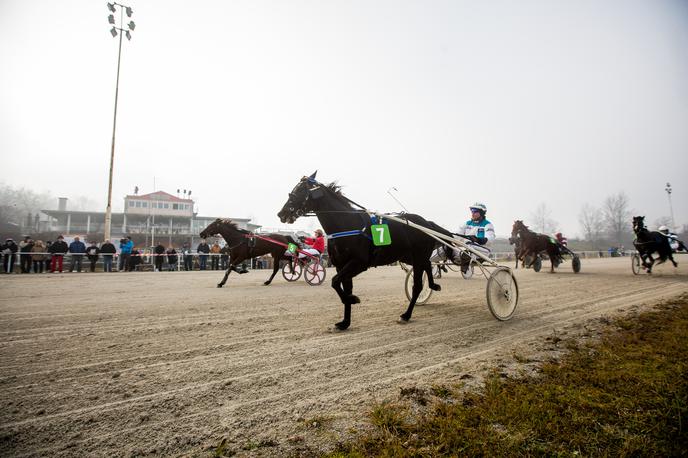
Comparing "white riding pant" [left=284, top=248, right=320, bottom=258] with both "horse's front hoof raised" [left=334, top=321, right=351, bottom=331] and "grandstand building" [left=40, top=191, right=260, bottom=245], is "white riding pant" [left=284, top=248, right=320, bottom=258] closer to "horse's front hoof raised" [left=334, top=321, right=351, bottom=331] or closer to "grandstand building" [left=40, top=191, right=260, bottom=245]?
"horse's front hoof raised" [left=334, top=321, right=351, bottom=331]

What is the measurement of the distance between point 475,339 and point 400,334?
942 mm

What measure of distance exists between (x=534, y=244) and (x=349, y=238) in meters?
13.8

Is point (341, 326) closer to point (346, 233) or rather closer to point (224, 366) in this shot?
point (346, 233)

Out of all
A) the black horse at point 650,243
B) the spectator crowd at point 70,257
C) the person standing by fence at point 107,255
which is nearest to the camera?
the black horse at point 650,243

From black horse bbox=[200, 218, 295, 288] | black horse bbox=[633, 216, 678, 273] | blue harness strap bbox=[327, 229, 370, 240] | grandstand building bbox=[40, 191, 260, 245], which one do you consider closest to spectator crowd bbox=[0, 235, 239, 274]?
black horse bbox=[200, 218, 295, 288]

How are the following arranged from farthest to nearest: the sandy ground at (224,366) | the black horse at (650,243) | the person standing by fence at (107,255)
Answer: the person standing by fence at (107,255) < the black horse at (650,243) < the sandy ground at (224,366)

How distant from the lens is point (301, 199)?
5387 millimetres

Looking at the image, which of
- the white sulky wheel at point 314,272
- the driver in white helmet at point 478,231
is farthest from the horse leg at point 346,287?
the white sulky wheel at point 314,272

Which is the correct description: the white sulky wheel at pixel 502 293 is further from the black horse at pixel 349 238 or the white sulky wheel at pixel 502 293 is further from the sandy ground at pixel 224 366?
the black horse at pixel 349 238

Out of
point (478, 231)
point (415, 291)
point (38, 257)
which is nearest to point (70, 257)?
point (38, 257)

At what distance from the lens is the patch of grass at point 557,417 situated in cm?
173

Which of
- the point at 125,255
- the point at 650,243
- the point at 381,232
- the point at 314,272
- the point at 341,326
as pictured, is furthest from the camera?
the point at 125,255

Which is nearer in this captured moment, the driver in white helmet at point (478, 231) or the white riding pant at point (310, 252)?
the driver in white helmet at point (478, 231)

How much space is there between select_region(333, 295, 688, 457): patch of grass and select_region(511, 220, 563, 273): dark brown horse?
1345 cm
